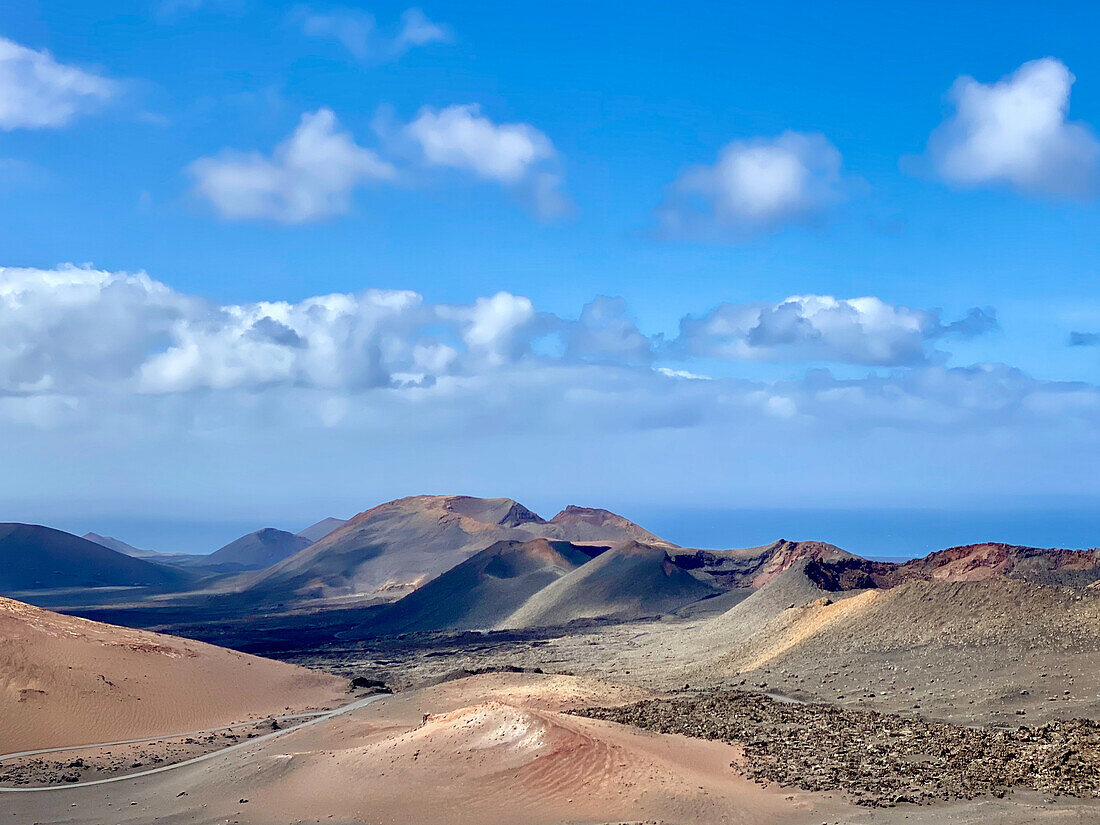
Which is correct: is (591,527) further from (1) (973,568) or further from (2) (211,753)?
(2) (211,753)

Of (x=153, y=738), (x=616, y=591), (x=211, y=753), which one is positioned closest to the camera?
(x=211, y=753)

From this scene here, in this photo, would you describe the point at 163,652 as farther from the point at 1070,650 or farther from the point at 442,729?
the point at 1070,650

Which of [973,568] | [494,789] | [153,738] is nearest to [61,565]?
[153,738]

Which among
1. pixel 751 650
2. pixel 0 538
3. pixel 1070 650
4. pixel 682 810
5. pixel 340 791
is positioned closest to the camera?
pixel 682 810

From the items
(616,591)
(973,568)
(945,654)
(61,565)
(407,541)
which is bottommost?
(61,565)

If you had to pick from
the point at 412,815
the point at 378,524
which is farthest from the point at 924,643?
the point at 378,524

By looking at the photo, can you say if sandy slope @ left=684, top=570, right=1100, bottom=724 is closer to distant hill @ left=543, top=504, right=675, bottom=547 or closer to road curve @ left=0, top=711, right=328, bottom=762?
road curve @ left=0, top=711, right=328, bottom=762
